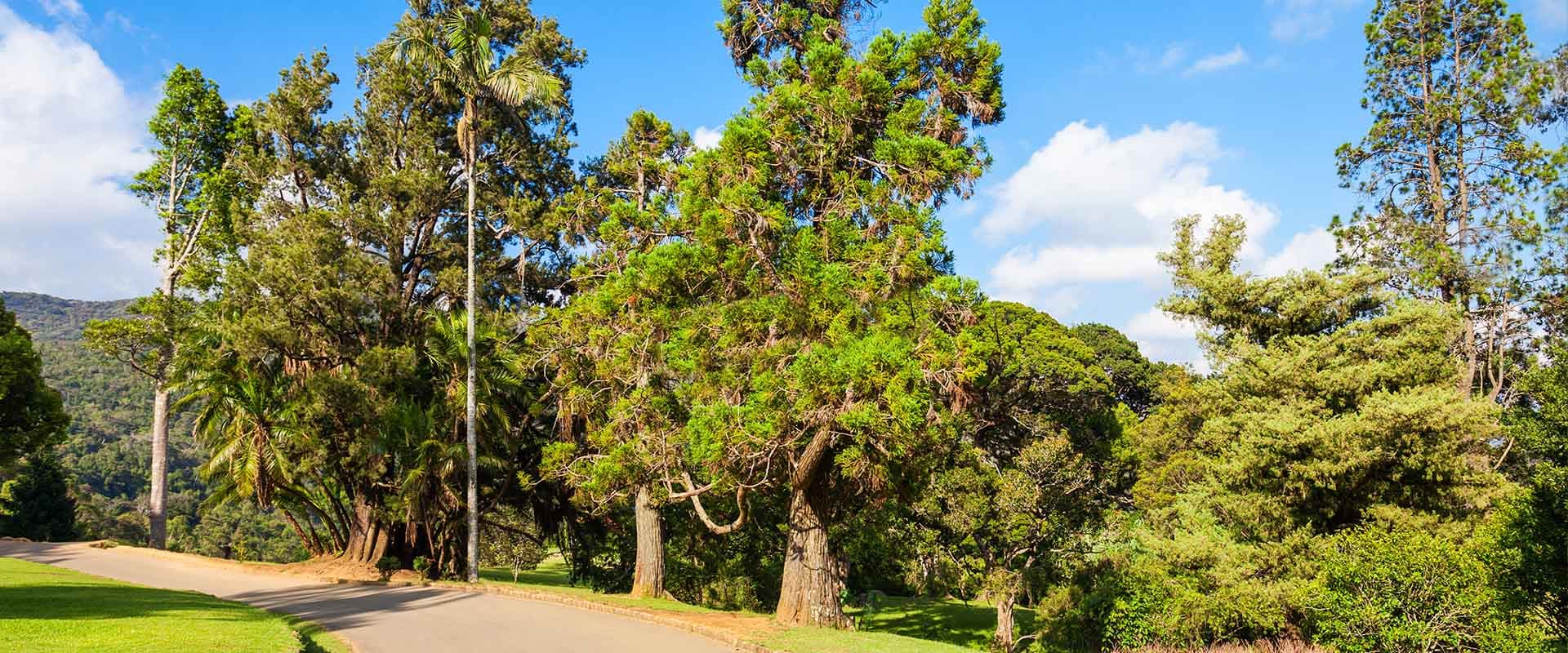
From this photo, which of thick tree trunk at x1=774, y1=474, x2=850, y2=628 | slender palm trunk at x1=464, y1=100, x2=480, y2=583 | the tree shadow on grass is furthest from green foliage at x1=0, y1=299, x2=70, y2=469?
the tree shadow on grass

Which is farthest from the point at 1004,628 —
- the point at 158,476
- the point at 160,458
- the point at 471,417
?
the point at 160,458

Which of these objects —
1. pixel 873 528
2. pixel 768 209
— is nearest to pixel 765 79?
pixel 768 209

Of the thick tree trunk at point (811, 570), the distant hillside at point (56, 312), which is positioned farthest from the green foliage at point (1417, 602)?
the distant hillside at point (56, 312)

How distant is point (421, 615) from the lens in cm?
1350

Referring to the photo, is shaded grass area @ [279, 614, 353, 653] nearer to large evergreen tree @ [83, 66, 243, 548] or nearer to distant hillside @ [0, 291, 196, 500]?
large evergreen tree @ [83, 66, 243, 548]

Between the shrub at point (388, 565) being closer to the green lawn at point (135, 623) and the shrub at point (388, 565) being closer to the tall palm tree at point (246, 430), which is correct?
the tall palm tree at point (246, 430)

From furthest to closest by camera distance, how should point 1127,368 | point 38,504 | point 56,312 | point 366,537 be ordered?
1. point 56,312
2. point 1127,368
3. point 38,504
4. point 366,537

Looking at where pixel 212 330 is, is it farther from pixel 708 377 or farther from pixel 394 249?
pixel 708 377

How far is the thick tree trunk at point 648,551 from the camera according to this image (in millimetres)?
18172

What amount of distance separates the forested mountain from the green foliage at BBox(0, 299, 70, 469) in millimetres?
6005

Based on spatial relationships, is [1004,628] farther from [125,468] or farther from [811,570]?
[125,468]

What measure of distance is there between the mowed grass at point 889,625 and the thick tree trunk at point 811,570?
2.62 ft

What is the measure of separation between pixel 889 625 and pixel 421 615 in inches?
562

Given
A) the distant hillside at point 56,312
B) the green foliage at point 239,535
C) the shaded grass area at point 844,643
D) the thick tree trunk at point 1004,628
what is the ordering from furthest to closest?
1. the distant hillside at point 56,312
2. the green foliage at point 239,535
3. the thick tree trunk at point 1004,628
4. the shaded grass area at point 844,643
